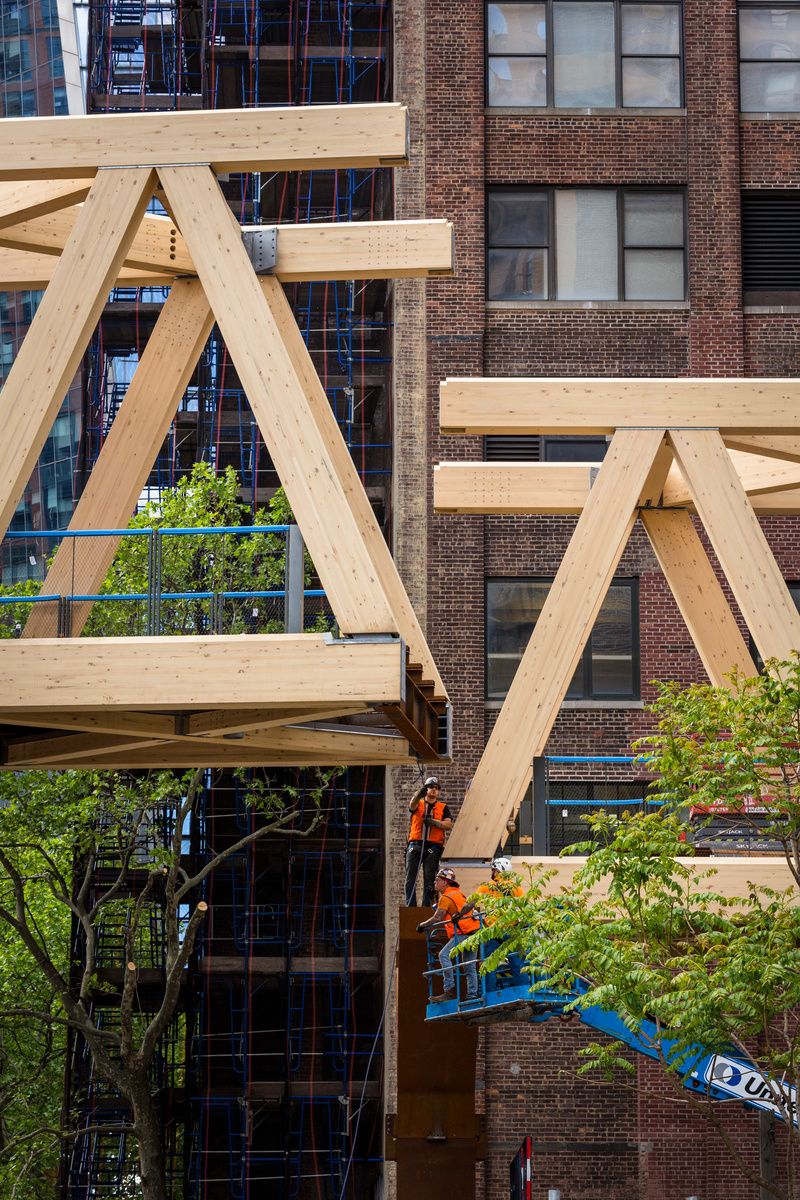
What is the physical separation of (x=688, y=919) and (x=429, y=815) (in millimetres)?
4213

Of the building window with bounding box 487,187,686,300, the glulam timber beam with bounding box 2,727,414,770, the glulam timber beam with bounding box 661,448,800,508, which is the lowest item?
the glulam timber beam with bounding box 2,727,414,770

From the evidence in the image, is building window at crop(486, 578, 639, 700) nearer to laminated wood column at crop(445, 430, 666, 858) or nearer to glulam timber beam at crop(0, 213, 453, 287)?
laminated wood column at crop(445, 430, 666, 858)

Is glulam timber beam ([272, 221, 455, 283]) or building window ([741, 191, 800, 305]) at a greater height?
building window ([741, 191, 800, 305])

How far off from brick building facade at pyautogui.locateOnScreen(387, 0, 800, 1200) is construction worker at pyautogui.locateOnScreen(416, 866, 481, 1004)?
41.5 ft

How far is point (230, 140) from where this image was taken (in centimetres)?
1633

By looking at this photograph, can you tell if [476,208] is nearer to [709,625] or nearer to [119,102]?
[119,102]

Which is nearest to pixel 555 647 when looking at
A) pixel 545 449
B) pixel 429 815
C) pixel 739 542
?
pixel 739 542

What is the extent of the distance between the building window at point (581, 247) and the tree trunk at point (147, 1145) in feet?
51.1

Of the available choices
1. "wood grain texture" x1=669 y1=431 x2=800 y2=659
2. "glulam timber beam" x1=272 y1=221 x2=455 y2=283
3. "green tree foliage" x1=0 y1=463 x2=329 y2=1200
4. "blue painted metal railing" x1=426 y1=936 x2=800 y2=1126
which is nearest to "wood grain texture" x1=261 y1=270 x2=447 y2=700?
"glulam timber beam" x1=272 y1=221 x2=455 y2=283

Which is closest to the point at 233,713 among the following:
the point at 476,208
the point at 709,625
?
the point at 709,625

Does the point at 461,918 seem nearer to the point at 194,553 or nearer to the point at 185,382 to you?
the point at 185,382

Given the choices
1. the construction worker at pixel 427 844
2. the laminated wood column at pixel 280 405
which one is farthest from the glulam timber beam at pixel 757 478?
the laminated wood column at pixel 280 405

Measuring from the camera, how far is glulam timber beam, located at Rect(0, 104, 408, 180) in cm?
1630

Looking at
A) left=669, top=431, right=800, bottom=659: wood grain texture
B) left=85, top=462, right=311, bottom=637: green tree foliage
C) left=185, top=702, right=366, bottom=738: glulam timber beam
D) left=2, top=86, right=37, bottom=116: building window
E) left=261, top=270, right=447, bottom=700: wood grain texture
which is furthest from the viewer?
left=2, top=86, right=37, bottom=116: building window
